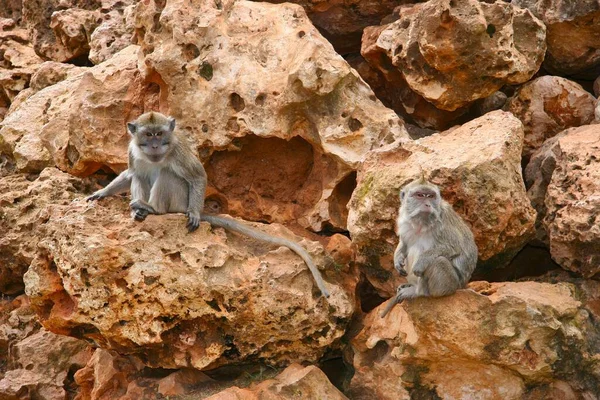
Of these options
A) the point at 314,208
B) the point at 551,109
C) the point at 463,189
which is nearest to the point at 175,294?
the point at 314,208

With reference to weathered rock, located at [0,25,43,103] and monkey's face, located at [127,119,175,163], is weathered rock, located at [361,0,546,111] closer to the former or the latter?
monkey's face, located at [127,119,175,163]

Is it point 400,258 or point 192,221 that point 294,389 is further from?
point 192,221

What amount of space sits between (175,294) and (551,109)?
496 centimetres

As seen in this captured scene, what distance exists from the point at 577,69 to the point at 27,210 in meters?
6.97

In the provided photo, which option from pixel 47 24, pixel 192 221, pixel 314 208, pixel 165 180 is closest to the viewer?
pixel 192 221

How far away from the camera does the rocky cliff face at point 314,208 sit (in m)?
7.82

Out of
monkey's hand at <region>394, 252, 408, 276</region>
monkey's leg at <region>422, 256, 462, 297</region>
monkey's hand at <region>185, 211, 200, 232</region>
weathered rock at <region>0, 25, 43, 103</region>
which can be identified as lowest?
weathered rock at <region>0, 25, 43, 103</region>

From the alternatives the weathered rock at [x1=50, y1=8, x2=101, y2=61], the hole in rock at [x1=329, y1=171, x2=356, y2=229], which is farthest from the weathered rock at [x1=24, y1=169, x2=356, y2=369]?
the weathered rock at [x1=50, y1=8, x2=101, y2=61]

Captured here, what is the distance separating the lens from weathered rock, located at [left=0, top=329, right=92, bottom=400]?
9906 mm

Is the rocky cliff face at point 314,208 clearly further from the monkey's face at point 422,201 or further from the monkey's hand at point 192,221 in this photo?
the monkey's face at point 422,201

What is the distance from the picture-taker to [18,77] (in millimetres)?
13727

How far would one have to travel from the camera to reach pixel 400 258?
793 cm

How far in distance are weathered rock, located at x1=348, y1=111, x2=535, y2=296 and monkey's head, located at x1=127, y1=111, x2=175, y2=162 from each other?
1.97m

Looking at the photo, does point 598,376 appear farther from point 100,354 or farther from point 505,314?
point 100,354
